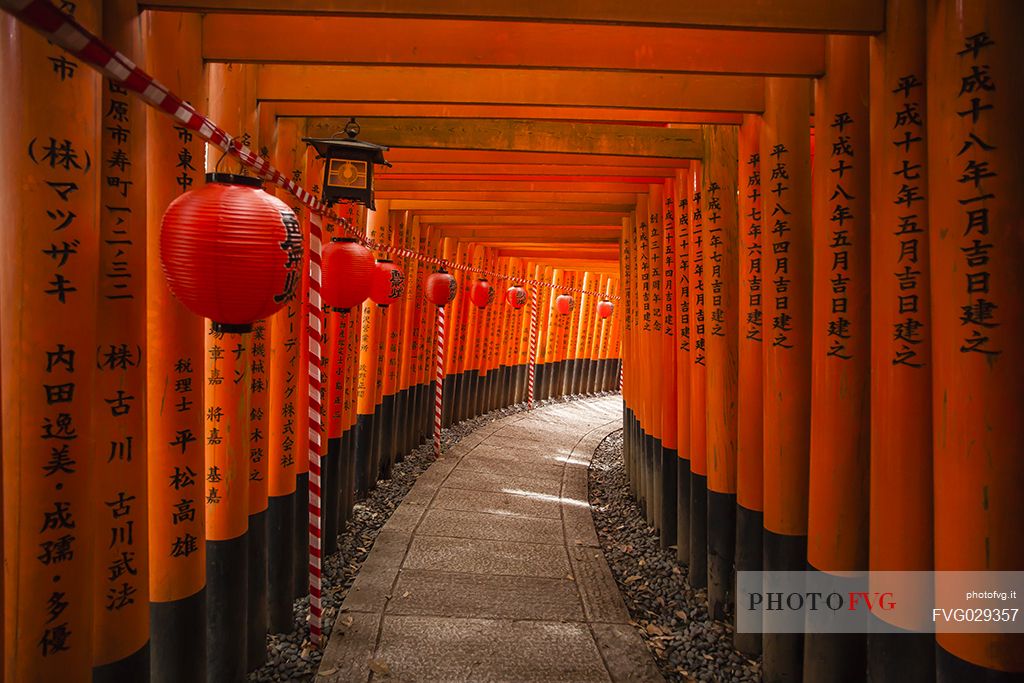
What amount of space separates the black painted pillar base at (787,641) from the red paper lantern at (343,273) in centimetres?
401

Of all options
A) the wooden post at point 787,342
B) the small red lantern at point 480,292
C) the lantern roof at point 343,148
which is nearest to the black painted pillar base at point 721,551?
the wooden post at point 787,342

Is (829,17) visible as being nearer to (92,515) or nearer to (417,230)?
(92,515)

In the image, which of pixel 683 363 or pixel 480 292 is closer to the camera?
pixel 683 363

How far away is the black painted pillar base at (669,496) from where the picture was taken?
7.96 meters

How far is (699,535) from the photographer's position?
6633mm

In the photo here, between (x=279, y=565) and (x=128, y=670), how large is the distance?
2.73 m

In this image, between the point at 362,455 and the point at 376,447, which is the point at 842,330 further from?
the point at 376,447

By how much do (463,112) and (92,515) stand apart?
403cm

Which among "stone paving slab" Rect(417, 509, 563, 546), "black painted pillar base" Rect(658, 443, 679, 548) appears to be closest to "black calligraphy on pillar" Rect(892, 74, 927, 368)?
"black painted pillar base" Rect(658, 443, 679, 548)

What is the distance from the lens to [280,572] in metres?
5.76

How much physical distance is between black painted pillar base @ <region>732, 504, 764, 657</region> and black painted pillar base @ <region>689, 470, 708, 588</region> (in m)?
1.25

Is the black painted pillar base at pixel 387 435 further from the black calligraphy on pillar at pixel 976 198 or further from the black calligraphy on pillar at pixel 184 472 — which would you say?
the black calligraphy on pillar at pixel 976 198

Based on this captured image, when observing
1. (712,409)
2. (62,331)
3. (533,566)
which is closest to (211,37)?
(62,331)

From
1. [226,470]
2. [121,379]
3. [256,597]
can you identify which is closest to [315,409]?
[226,470]
